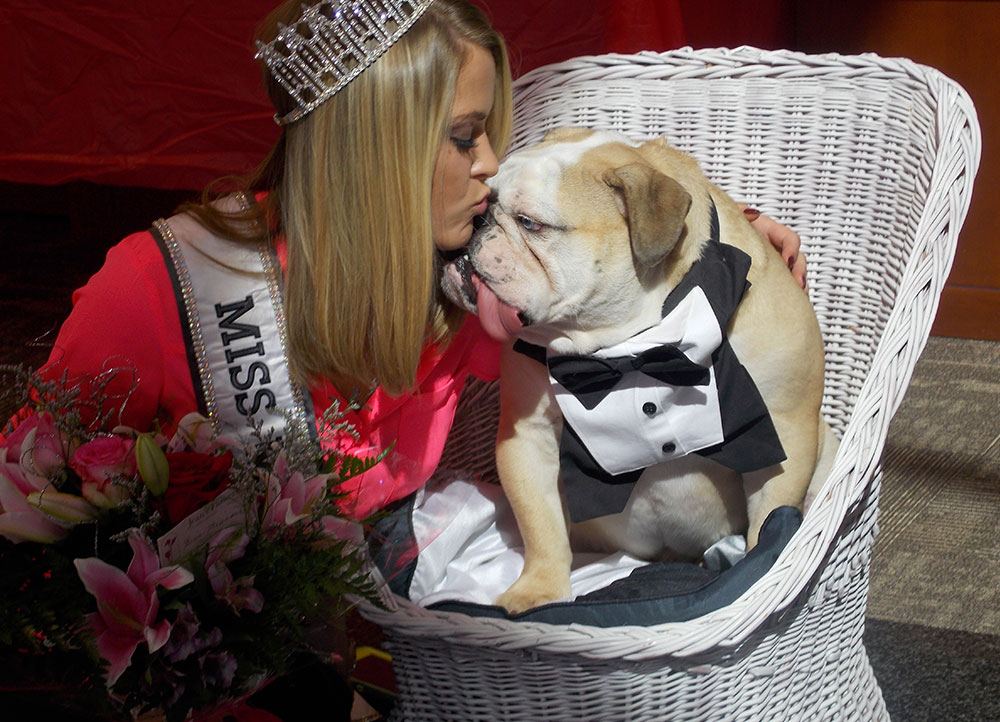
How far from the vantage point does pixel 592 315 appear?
1408mm

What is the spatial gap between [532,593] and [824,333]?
792 millimetres

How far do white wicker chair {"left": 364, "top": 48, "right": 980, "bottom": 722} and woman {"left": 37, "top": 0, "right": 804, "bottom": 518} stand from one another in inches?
11.3

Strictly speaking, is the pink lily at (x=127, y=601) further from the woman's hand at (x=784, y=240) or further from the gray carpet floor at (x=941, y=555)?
the gray carpet floor at (x=941, y=555)

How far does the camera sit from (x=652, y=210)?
1.31m

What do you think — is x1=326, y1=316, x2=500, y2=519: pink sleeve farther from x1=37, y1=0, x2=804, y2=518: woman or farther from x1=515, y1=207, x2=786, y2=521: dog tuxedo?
x1=515, y1=207, x2=786, y2=521: dog tuxedo

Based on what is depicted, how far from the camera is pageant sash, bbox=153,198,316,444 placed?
54.4 inches

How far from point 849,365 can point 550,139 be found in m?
0.73

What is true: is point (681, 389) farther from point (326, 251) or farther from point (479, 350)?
point (326, 251)

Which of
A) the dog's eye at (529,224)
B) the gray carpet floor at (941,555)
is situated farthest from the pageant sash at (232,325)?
the gray carpet floor at (941,555)

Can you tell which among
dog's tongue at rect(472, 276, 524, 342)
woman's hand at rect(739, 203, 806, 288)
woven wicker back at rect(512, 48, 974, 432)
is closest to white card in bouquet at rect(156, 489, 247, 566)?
dog's tongue at rect(472, 276, 524, 342)

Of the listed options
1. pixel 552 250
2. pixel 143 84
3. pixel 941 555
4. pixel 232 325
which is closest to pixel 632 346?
pixel 552 250

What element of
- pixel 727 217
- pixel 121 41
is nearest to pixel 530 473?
pixel 727 217

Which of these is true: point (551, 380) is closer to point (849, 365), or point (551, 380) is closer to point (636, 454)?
point (636, 454)

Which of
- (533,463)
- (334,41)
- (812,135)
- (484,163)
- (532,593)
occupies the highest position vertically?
(334,41)
